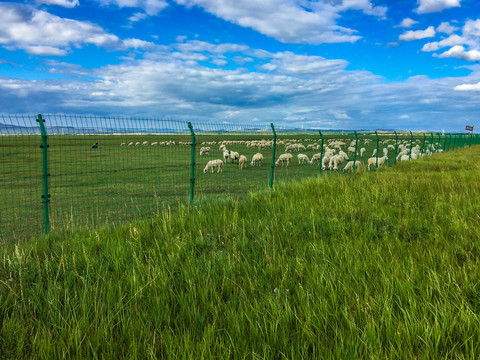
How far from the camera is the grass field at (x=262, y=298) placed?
2020mm

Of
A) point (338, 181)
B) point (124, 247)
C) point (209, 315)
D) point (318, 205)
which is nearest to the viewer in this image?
point (209, 315)

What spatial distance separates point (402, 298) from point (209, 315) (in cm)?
152

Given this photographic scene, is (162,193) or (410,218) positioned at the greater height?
(410,218)

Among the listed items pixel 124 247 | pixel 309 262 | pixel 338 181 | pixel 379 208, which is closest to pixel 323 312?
pixel 309 262

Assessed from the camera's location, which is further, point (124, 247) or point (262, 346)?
point (124, 247)

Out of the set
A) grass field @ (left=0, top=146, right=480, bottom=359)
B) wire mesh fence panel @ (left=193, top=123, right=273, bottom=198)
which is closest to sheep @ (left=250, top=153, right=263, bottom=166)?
wire mesh fence panel @ (left=193, top=123, right=273, bottom=198)

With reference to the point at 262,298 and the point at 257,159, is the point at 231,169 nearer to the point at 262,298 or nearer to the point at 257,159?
the point at 257,159

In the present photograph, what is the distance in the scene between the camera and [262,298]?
256cm

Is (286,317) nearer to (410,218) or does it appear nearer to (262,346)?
(262,346)

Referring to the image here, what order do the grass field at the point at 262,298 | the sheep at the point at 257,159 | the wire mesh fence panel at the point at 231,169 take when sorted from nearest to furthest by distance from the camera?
1. the grass field at the point at 262,298
2. the wire mesh fence panel at the point at 231,169
3. the sheep at the point at 257,159

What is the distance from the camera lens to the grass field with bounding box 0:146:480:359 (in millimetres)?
2020

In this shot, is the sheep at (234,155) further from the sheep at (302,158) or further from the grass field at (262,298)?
the grass field at (262,298)

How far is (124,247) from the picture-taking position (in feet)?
13.2

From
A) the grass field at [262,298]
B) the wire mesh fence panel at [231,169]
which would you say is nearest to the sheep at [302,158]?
the wire mesh fence panel at [231,169]
